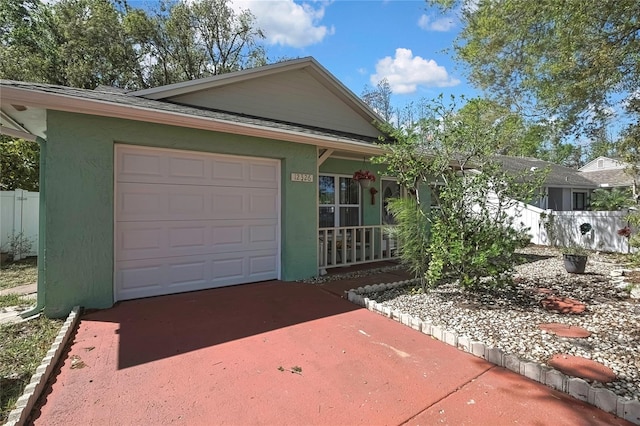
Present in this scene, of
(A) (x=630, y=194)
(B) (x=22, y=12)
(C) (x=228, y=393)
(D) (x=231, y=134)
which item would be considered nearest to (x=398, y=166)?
(D) (x=231, y=134)

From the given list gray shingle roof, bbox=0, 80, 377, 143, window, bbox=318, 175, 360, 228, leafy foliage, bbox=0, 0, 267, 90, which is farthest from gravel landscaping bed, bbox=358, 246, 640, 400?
leafy foliage, bbox=0, 0, 267, 90

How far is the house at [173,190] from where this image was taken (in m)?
4.45

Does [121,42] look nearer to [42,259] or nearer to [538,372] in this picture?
[42,259]

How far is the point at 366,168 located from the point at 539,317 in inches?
211

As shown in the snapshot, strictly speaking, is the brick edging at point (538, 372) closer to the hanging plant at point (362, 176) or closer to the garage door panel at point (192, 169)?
the garage door panel at point (192, 169)

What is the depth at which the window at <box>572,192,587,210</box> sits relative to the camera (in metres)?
21.4

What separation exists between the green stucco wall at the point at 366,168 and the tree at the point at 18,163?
986 centimetres

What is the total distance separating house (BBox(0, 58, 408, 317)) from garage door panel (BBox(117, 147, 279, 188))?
0.02m

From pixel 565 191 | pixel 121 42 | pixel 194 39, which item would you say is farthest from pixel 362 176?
pixel 565 191

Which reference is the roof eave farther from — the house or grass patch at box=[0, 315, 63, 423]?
grass patch at box=[0, 315, 63, 423]

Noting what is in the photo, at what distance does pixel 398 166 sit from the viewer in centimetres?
579

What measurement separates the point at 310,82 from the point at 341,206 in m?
3.52

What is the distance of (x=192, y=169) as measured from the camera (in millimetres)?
Answer: 5602

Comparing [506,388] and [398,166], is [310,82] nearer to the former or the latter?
[398,166]
